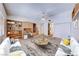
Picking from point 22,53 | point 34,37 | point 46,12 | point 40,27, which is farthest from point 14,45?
point 46,12

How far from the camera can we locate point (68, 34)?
6.65 ft

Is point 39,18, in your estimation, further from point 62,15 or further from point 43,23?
point 62,15

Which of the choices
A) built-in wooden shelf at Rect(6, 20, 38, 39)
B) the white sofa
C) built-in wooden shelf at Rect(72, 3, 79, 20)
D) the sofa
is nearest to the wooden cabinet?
built-in wooden shelf at Rect(72, 3, 79, 20)

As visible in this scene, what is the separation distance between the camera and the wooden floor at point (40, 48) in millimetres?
2029

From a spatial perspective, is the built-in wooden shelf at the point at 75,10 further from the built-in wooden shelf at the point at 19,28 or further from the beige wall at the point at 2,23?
the beige wall at the point at 2,23

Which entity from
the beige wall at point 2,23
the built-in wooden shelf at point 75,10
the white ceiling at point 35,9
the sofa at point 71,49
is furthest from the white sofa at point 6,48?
the built-in wooden shelf at point 75,10

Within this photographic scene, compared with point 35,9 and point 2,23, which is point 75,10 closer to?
point 35,9

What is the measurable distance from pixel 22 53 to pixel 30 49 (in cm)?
11

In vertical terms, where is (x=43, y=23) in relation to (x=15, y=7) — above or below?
below

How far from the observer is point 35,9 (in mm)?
2037

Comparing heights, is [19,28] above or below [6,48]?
above

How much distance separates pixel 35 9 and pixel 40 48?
19.1 inches

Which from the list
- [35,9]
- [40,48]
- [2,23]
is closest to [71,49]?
[40,48]

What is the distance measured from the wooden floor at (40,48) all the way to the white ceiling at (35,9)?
1.05 feet
